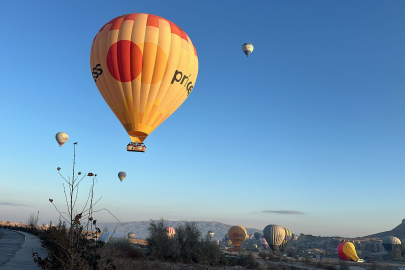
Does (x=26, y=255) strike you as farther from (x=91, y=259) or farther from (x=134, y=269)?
(x=91, y=259)

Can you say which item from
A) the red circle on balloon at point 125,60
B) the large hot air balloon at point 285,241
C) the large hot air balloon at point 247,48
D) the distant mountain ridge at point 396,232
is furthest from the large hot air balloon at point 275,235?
the distant mountain ridge at point 396,232

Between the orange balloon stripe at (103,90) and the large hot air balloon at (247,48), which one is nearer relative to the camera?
the orange balloon stripe at (103,90)

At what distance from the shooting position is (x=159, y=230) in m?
26.2

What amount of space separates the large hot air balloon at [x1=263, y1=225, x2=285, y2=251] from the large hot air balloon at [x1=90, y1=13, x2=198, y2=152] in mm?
55395

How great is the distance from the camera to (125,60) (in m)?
24.4

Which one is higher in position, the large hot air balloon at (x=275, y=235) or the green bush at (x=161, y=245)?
the green bush at (x=161, y=245)

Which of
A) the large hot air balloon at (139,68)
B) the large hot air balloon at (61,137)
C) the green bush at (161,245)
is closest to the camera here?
the green bush at (161,245)

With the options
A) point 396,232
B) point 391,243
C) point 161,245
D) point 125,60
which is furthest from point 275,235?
point 396,232

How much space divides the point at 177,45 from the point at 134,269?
17.3 meters

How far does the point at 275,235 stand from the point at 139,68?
194 ft

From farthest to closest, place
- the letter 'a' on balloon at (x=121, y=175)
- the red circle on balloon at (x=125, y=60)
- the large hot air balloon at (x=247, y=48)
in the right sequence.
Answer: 1. the letter 'a' on balloon at (x=121, y=175)
2. the large hot air balloon at (x=247, y=48)
3. the red circle on balloon at (x=125, y=60)

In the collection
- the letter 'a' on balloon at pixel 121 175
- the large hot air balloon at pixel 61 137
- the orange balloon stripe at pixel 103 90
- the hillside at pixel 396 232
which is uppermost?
the orange balloon stripe at pixel 103 90

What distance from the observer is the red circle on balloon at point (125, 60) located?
24.4 m

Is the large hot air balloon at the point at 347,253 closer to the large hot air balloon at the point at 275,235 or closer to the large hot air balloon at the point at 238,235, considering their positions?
the large hot air balloon at the point at 275,235
